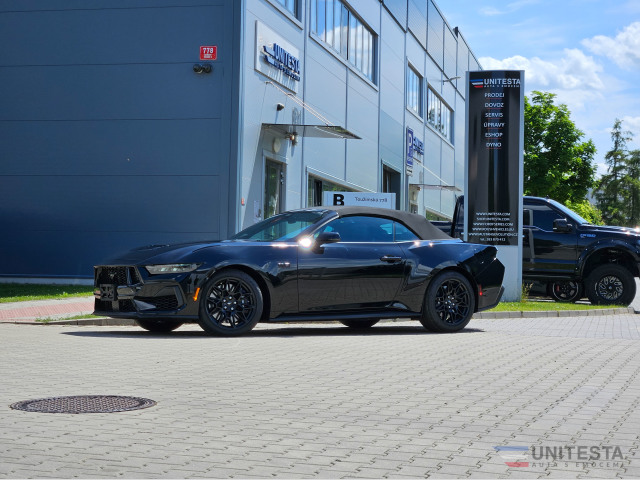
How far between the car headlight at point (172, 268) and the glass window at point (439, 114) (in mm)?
39266

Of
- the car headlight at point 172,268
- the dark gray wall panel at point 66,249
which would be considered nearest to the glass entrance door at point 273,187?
the dark gray wall panel at point 66,249

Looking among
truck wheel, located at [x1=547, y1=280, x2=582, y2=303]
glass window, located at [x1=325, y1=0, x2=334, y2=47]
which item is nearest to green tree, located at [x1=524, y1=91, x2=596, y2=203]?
glass window, located at [x1=325, y1=0, x2=334, y2=47]

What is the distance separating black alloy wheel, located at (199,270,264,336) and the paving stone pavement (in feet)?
0.63

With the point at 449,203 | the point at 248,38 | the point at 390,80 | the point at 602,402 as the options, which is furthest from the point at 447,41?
the point at 602,402

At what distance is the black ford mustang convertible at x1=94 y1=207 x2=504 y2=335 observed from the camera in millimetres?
10211

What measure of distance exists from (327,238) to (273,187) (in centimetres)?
1308

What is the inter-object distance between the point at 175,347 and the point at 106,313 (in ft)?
4.99

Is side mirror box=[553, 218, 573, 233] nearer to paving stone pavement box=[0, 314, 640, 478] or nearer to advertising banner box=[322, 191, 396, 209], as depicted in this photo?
advertising banner box=[322, 191, 396, 209]

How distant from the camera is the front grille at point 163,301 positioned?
1017cm

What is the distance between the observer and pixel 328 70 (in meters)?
28.0

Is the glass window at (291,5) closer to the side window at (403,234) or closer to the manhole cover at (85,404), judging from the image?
the side window at (403,234)

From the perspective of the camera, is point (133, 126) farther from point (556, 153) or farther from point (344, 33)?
point (556, 153)

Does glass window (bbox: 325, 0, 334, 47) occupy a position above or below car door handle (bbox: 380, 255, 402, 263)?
above

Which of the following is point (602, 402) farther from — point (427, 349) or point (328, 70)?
point (328, 70)
